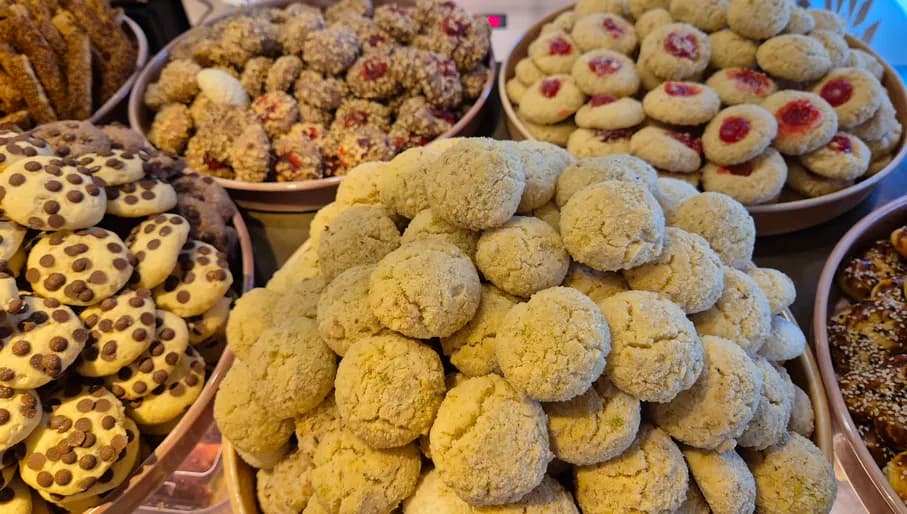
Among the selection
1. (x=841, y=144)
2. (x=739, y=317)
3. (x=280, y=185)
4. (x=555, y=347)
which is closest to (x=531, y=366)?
(x=555, y=347)

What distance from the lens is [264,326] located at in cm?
98

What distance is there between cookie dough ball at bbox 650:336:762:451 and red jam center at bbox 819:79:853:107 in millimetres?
1149

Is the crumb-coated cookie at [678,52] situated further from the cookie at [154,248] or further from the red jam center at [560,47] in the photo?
the cookie at [154,248]

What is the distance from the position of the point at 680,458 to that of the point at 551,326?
275 millimetres

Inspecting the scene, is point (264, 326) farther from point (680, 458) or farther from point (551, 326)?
point (680, 458)

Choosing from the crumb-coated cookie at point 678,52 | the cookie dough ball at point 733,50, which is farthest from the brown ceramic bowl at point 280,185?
the cookie dough ball at point 733,50

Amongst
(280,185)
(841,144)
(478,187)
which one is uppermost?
(478,187)

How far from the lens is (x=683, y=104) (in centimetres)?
153

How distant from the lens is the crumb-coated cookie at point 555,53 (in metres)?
1.80

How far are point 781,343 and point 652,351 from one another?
0.37m

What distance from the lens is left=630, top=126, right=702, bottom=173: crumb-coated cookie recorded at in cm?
149

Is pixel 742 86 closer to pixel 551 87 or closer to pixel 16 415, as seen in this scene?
pixel 551 87

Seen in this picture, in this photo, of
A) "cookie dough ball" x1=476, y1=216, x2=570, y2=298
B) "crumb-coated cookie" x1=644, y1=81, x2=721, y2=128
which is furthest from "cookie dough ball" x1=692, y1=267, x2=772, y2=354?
"crumb-coated cookie" x1=644, y1=81, x2=721, y2=128

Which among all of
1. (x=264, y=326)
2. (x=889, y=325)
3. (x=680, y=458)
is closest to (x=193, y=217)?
(x=264, y=326)
